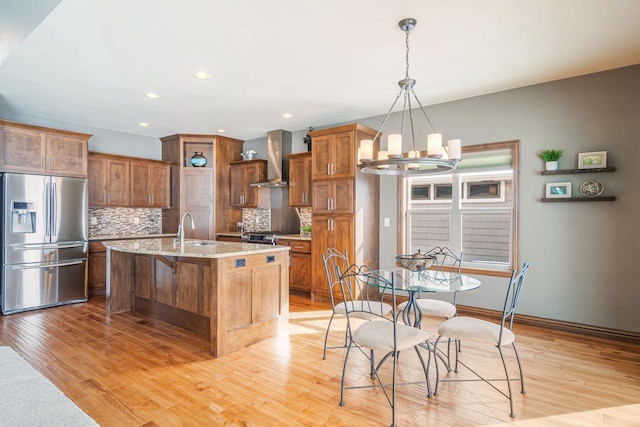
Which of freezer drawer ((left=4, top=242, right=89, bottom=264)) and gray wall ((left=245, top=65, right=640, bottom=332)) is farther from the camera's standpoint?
freezer drawer ((left=4, top=242, right=89, bottom=264))

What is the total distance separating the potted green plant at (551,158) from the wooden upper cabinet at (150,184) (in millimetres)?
5959

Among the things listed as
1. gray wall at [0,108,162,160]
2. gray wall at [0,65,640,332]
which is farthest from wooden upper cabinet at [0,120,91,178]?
gray wall at [0,65,640,332]

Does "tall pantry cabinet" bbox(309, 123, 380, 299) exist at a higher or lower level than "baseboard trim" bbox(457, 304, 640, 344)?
higher

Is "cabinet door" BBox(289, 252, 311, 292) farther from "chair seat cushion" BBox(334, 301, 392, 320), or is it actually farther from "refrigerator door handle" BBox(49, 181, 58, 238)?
"refrigerator door handle" BBox(49, 181, 58, 238)

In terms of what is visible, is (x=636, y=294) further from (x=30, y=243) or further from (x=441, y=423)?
(x=30, y=243)

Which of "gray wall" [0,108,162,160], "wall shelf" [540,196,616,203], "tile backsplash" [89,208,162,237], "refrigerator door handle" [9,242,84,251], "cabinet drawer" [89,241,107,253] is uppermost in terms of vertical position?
"gray wall" [0,108,162,160]

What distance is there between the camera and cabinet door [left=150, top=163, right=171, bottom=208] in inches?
252

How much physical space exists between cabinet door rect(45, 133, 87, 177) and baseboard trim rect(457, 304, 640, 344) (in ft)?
18.0

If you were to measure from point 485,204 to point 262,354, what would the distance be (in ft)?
10.5

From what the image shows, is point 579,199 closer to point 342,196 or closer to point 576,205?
point 576,205

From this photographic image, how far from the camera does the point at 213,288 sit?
10.2ft

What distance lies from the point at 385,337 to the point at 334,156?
3.06 metres

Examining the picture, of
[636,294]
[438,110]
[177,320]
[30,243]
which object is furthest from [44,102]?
[636,294]

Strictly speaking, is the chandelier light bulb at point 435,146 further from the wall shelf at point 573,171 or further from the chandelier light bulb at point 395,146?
the wall shelf at point 573,171
